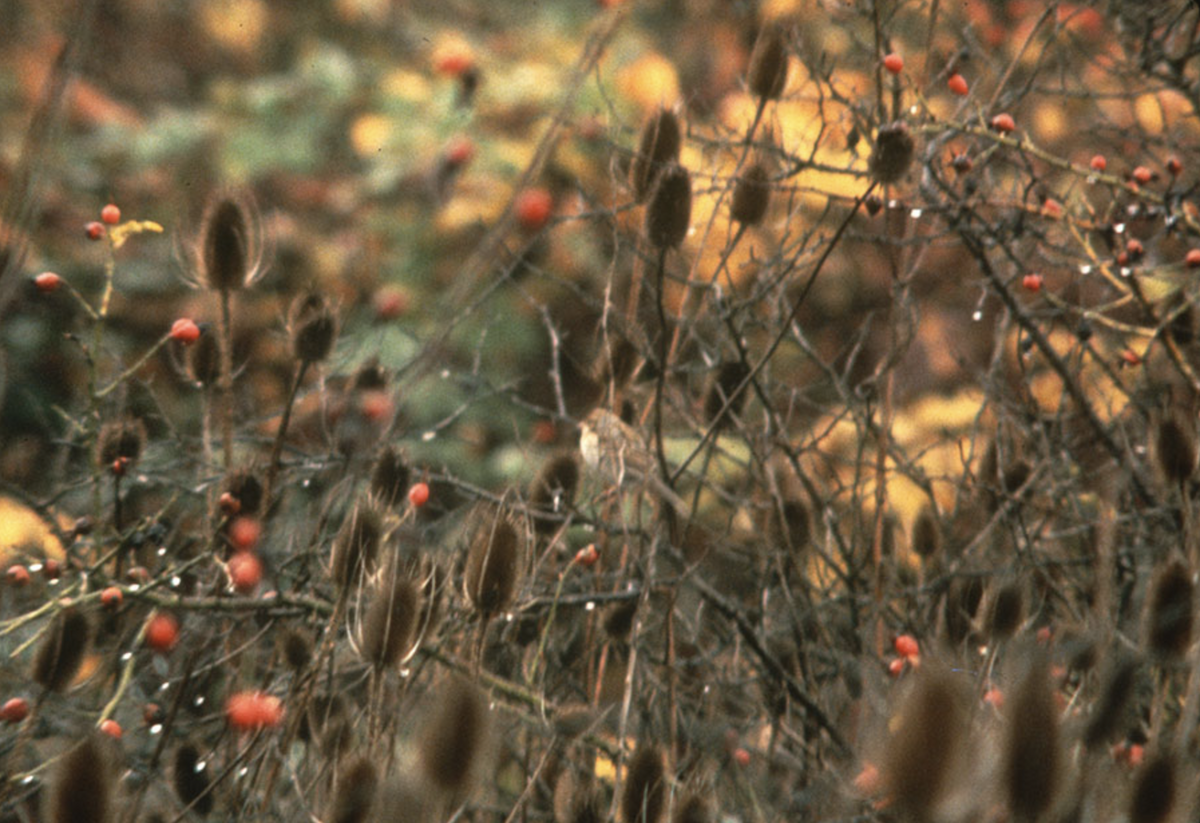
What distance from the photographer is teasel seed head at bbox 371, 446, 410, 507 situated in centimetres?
69

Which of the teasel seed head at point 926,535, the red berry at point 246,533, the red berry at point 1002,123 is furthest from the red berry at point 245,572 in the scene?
the red berry at point 1002,123

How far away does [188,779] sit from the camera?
2.09 ft

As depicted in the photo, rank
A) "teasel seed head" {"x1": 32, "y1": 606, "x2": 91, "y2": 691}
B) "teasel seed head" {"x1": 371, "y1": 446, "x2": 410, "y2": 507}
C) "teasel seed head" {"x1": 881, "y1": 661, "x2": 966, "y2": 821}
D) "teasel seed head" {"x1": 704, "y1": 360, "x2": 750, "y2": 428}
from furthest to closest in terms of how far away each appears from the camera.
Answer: "teasel seed head" {"x1": 704, "y1": 360, "x2": 750, "y2": 428}
"teasel seed head" {"x1": 371, "y1": 446, "x2": 410, "y2": 507}
"teasel seed head" {"x1": 32, "y1": 606, "x2": 91, "y2": 691}
"teasel seed head" {"x1": 881, "y1": 661, "x2": 966, "y2": 821}

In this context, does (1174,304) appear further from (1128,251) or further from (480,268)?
(480,268)

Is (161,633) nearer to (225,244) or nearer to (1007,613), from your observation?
(225,244)

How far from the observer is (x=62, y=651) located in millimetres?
586

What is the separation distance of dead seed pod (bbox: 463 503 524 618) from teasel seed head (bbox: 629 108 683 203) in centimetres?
27

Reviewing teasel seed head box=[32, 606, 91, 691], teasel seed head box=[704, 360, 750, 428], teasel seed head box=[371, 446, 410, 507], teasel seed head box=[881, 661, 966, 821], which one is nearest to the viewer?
teasel seed head box=[881, 661, 966, 821]

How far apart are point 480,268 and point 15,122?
2827 millimetres

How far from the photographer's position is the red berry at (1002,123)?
814mm

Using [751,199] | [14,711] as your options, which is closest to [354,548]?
[14,711]

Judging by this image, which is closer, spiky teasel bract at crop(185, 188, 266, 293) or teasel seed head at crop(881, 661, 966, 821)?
teasel seed head at crop(881, 661, 966, 821)

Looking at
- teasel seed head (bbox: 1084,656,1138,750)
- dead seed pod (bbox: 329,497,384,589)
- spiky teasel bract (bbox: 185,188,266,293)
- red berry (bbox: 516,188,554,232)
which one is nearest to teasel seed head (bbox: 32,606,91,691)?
dead seed pod (bbox: 329,497,384,589)

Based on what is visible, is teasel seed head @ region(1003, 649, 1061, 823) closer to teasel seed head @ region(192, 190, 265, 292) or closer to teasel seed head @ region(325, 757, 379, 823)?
teasel seed head @ region(325, 757, 379, 823)
